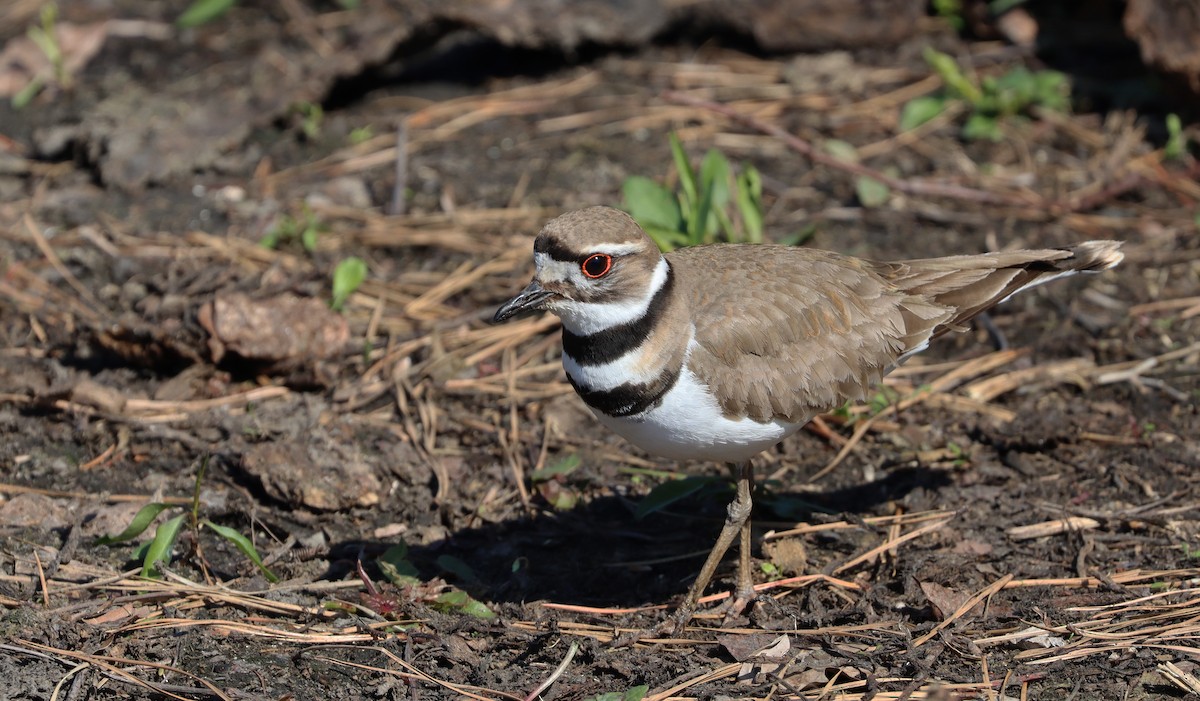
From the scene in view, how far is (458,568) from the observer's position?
4668 millimetres

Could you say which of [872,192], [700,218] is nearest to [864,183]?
[872,192]

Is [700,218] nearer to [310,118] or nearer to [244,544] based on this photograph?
[244,544]

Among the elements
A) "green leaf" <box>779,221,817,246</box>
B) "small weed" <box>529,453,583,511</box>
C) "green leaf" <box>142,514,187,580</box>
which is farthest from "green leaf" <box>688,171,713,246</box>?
"green leaf" <box>142,514,187,580</box>

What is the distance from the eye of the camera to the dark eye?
4195 mm

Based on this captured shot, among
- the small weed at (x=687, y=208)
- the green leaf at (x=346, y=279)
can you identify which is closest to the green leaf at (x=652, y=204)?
the small weed at (x=687, y=208)

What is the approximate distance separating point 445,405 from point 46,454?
1752mm

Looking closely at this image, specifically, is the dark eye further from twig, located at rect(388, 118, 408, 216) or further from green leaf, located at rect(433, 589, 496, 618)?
twig, located at rect(388, 118, 408, 216)

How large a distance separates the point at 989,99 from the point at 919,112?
443 mm

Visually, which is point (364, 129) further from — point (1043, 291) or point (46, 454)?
point (1043, 291)

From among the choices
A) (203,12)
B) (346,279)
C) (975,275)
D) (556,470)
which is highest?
(203,12)

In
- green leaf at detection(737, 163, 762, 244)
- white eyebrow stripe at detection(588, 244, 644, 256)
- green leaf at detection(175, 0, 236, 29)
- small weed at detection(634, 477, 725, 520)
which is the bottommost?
small weed at detection(634, 477, 725, 520)

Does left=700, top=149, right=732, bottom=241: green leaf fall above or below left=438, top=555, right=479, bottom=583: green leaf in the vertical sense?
above

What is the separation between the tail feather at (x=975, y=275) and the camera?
15.9 feet

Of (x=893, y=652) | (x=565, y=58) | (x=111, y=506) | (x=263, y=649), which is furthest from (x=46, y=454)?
(x=565, y=58)
